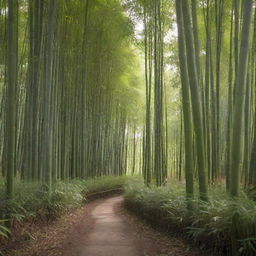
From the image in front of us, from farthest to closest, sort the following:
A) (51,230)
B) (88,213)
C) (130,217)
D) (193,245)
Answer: (88,213), (130,217), (51,230), (193,245)

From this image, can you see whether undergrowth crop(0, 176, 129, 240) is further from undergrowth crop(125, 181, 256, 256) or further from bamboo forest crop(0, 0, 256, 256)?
undergrowth crop(125, 181, 256, 256)

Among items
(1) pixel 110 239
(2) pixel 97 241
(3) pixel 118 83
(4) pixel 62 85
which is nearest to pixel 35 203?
(2) pixel 97 241

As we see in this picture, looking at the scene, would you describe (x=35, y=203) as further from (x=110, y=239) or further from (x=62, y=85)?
(x=62, y=85)

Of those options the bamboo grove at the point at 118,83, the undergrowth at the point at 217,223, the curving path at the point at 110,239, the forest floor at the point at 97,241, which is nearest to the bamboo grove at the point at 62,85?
the bamboo grove at the point at 118,83

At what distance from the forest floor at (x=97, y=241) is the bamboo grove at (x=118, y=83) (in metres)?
0.76

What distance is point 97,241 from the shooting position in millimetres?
3285

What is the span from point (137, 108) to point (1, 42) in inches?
234

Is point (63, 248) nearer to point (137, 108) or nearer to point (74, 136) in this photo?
point (74, 136)

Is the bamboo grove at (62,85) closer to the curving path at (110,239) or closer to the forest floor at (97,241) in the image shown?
the forest floor at (97,241)

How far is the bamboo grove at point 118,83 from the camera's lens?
312cm

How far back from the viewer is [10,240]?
9.92ft

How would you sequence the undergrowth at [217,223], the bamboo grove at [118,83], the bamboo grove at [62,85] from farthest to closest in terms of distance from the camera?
the bamboo grove at [62,85], the bamboo grove at [118,83], the undergrowth at [217,223]

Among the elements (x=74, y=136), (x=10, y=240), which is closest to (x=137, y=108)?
(x=74, y=136)

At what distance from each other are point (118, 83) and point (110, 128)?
6.97 ft
